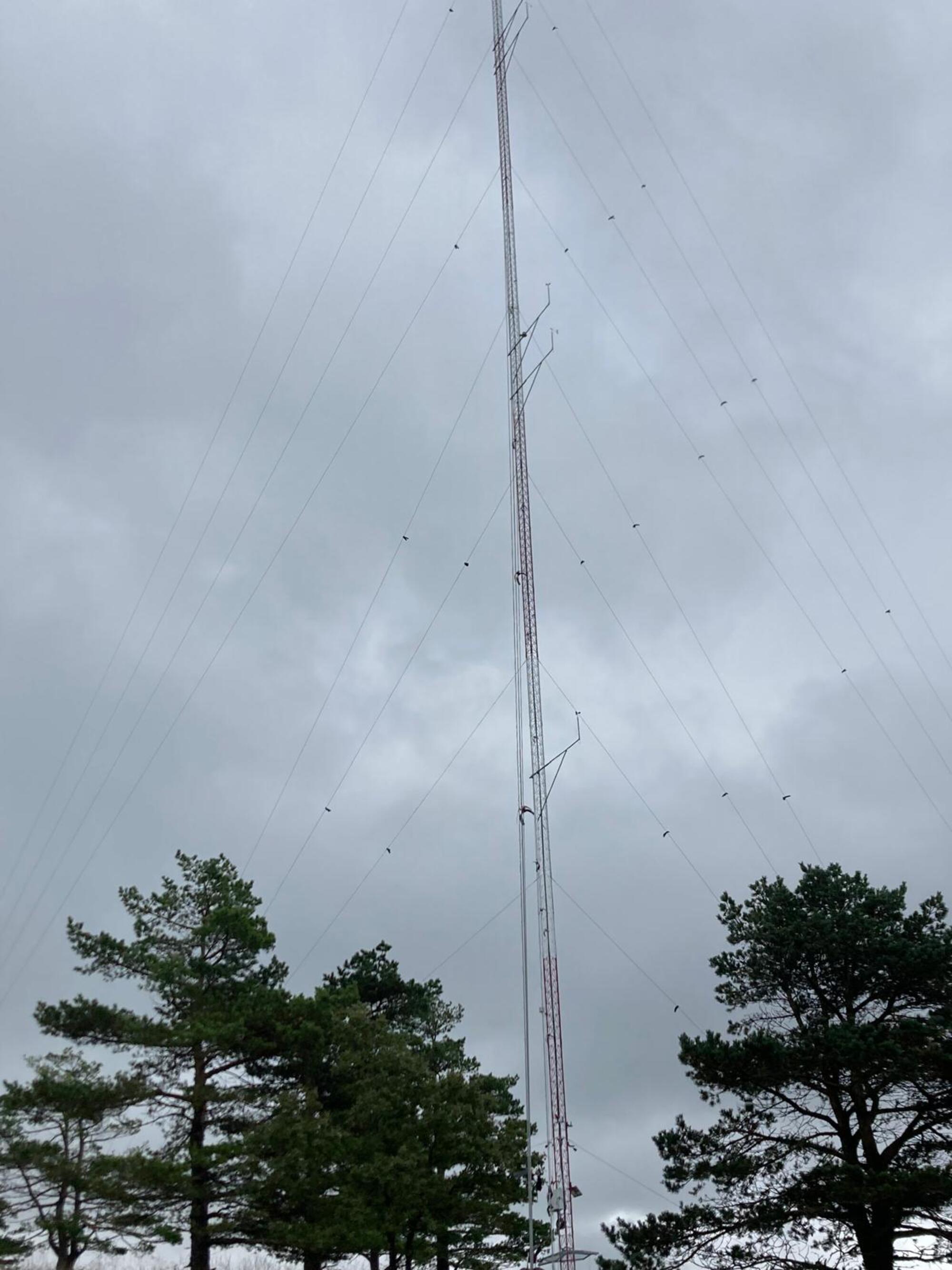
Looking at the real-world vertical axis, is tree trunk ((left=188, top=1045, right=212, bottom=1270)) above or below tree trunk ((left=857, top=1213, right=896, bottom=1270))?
above

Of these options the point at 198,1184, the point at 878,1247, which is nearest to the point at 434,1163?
the point at 198,1184

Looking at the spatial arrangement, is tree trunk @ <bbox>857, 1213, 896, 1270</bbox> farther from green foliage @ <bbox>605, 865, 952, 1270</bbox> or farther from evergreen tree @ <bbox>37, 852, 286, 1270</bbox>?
evergreen tree @ <bbox>37, 852, 286, 1270</bbox>

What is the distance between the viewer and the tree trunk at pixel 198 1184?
1427 inches

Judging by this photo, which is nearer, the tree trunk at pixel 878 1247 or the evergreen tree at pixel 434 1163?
the tree trunk at pixel 878 1247

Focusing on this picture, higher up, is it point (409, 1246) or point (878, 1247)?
point (409, 1246)

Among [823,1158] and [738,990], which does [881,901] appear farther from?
[823,1158]

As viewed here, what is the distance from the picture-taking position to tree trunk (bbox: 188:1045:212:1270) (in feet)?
119

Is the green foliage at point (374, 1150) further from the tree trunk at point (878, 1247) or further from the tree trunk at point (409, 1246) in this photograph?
the tree trunk at point (878, 1247)

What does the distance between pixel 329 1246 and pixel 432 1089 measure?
556cm

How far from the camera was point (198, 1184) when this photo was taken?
36.8 meters

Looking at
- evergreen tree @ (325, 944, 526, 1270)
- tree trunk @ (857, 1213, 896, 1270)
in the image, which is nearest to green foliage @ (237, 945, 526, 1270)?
evergreen tree @ (325, 944, 526, 1270)

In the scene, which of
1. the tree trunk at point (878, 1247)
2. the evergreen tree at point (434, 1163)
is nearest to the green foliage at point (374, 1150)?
the evergreen tree at point (434, 1163)

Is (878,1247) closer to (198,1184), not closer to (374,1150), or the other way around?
(374,1150)

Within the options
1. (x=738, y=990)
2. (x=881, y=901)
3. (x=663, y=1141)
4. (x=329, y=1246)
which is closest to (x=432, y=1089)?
(x=329, y=1246)
